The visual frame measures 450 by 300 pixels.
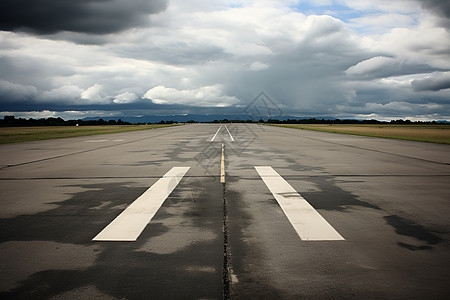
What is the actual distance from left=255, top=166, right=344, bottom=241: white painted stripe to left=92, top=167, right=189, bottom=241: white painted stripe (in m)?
2.53

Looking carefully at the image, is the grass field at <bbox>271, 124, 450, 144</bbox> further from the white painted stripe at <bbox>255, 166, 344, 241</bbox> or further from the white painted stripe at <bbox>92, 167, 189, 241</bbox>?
the white painted stripe at <bbox>92, 167, 189, 241</bbox>

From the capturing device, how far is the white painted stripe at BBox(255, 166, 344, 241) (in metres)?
4.91

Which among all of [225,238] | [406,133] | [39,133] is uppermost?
[406,133]

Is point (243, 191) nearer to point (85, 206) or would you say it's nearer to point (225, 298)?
point (85, 206)

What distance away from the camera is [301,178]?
32.6 feet

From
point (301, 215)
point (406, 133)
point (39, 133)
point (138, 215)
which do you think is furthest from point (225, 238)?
point (39, 133)

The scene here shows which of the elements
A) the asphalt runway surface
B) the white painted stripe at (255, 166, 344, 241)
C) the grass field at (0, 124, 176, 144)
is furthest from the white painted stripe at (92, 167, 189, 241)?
the grass field at (0, 124, 176, 144)

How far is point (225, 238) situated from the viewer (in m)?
4.78

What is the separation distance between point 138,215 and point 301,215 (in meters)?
3.00

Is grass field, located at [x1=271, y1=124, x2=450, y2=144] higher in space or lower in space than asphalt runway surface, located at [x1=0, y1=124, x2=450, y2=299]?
higher

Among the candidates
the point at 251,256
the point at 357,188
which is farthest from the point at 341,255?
the point at 357,188

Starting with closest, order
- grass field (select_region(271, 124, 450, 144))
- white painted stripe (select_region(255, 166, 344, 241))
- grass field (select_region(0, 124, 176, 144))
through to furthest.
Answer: white painted stripe (select_region(255, 166, 344, 241)) < grass field (select_region(271, 124, 450, 144)) < grass field (select_region(0, 124, 176, 144))

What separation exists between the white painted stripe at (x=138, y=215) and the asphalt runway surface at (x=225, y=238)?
27 mm

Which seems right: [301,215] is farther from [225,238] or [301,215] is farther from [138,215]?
[138,215]
